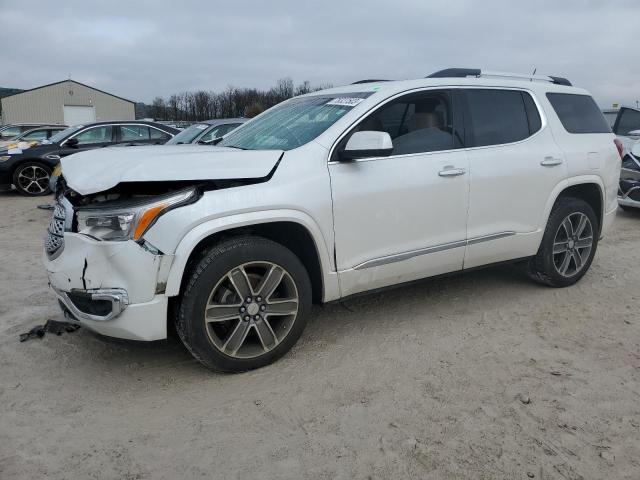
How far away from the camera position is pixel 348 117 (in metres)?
3.62

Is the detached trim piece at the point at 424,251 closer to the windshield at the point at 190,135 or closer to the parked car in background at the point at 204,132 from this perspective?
the parked car in background at the point at 204,132

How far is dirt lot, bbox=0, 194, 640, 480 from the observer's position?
253 cm

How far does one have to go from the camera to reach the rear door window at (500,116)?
13.7 ft

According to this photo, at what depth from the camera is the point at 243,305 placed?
127 inches

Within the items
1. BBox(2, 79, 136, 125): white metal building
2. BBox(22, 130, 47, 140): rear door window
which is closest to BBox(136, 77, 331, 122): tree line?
BBox(2, 79, 136, 125): white metal building

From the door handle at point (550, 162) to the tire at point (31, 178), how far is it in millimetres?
9740

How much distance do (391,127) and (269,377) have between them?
1.93 metres

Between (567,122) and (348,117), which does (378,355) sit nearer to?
(348,117)

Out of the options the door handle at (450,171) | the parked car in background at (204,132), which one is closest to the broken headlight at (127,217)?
the door handle at (450,171)

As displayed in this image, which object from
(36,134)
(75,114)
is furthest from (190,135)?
(75,114)

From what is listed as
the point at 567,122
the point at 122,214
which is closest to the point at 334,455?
the point at 122,214

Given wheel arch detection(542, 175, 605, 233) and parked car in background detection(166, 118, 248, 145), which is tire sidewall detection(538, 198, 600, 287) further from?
parked car in background detection(166, 118, 248, 145)

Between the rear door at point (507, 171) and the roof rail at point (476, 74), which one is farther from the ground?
the roof rail at point (476, 74)

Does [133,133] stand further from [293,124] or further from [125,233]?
[125,233]
